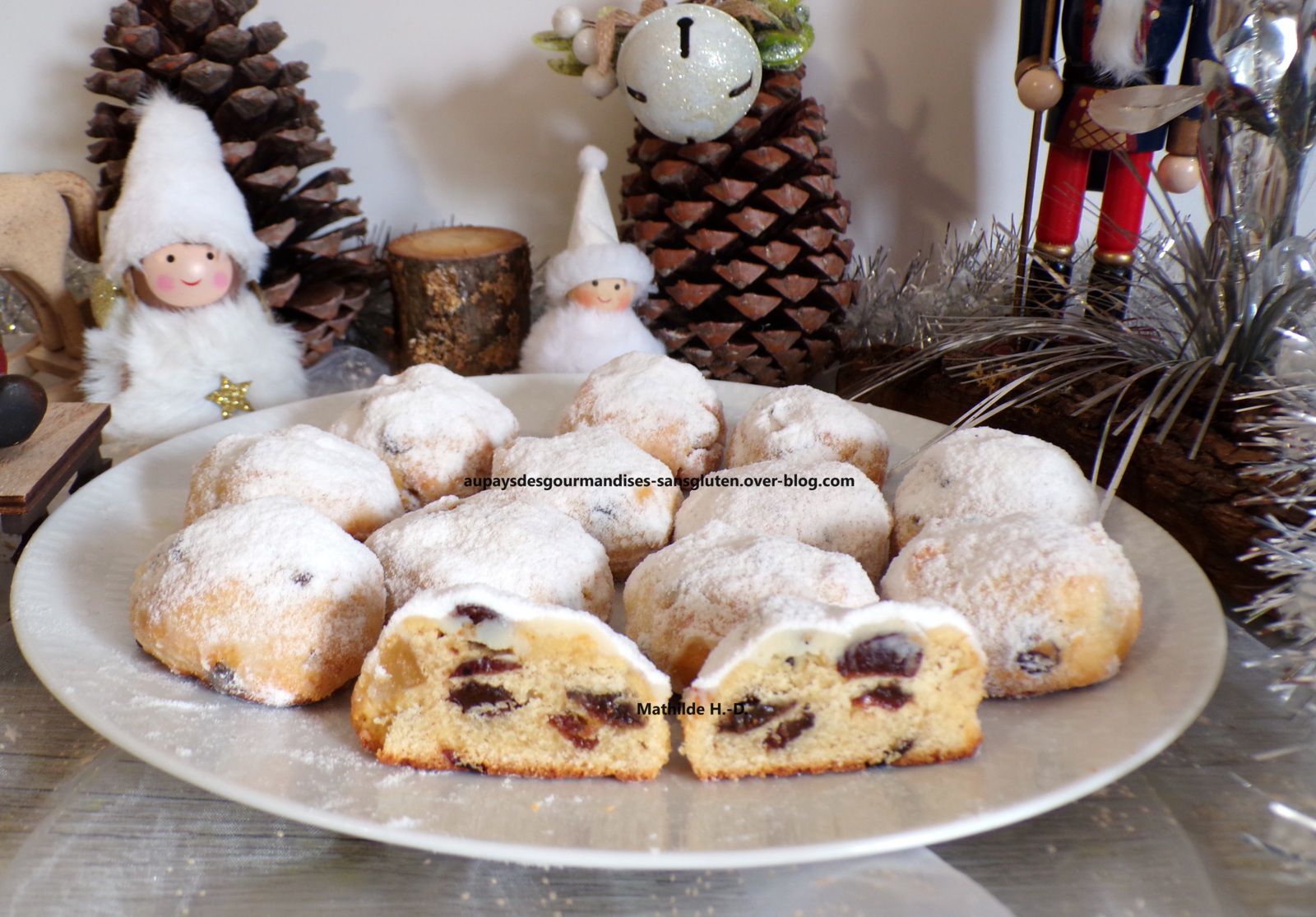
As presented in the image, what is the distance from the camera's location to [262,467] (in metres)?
1.12

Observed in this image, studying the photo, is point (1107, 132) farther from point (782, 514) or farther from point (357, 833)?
point (357, 833)

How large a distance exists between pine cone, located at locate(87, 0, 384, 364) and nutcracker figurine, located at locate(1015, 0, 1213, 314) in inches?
39.8

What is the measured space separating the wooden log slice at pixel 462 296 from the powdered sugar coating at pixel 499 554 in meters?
0.58

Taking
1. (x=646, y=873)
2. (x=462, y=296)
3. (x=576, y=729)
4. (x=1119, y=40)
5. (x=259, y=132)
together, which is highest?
(x=1119, y=40)

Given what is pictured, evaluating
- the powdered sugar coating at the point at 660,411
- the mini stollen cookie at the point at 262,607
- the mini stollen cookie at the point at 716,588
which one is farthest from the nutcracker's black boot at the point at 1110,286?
the mini stollen cookie at the point at 262,607

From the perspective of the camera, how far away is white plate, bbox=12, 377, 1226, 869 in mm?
742

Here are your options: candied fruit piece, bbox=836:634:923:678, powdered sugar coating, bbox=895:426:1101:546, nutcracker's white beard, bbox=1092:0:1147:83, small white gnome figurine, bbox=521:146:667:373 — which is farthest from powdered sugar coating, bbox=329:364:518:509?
nutcracker's white beard, bbox=1092:0:1147:83

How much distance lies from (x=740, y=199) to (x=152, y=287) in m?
0.84

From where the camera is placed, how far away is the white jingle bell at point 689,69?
1381 millimetres

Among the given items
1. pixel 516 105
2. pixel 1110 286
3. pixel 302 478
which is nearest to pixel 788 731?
pixel 302 478

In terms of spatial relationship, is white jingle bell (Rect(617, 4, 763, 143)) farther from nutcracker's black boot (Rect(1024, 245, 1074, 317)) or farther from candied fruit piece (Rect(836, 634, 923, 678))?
candied fruit piece (Rect(836, 634, 923, 678))

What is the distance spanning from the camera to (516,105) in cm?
173

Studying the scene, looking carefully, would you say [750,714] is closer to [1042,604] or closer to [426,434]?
[1042,604]

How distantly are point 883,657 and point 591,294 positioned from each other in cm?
88
